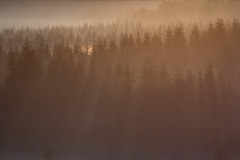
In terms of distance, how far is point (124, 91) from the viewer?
6.05 metres

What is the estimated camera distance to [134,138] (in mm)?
5461

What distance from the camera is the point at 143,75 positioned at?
5848 mm

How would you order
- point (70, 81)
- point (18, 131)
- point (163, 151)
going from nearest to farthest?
point (163, 151) → point (18, 131) → point (70, 81)

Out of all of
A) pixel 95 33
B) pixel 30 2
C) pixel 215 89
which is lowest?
pixel 215 89

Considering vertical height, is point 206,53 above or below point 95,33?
below

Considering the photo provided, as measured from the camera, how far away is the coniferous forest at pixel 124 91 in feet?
17.4

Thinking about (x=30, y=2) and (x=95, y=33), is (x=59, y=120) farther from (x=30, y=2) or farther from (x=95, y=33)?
(x=30, y=2)

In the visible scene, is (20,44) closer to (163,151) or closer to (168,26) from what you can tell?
(168,26)

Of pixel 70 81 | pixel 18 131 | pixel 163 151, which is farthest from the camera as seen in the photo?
pixel 70 81

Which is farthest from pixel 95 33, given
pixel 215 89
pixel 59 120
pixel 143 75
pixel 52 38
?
pixel 215 89

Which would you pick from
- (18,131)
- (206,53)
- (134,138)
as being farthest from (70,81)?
(206,53)

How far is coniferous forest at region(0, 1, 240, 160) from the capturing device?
529 centimetres

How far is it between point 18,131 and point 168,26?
3.45m

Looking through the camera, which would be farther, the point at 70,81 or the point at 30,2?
the point at 70,81
